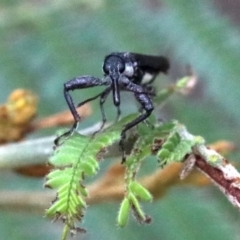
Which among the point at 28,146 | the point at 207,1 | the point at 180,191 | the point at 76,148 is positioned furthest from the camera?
the point at 207,1

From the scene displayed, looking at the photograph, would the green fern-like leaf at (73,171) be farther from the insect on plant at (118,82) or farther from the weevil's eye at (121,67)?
the weevil's eye at (121,67)

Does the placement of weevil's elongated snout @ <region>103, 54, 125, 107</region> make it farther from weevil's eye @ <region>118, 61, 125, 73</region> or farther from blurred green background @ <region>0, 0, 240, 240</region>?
blurred green background @ <region>0, 0, 240, 240</region>

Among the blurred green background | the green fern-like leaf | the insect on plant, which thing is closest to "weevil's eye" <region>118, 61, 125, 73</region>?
the insect on plant

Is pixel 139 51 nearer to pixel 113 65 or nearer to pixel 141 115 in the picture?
pixel 113 65

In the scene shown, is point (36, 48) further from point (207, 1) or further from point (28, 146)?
point (28, 146)

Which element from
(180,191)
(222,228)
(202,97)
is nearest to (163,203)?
(180,191)

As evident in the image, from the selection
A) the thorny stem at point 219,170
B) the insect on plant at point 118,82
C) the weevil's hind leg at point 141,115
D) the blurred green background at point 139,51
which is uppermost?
the blurred green background at point 139,51

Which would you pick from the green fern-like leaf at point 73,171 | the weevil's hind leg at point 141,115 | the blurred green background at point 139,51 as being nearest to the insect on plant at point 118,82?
the weevil's hind leg at point 141,115

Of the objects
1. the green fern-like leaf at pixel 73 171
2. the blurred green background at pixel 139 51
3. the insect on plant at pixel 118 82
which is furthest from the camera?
the blurred green background at pixel 139 51

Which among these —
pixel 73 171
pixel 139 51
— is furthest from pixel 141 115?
pixel 139 51
